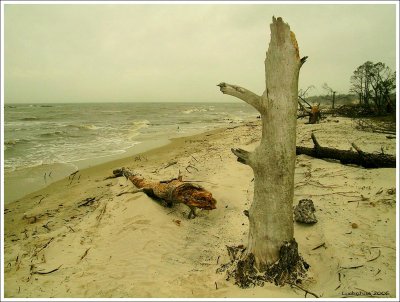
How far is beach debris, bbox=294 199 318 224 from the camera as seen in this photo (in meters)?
4.41

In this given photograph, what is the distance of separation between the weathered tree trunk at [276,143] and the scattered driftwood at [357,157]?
3.41 meters

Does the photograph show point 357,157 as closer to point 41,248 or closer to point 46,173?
point 41,248

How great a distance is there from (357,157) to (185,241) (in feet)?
14.1

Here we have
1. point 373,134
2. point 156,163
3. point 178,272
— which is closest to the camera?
point 178,272

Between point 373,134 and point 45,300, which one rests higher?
point 373,134

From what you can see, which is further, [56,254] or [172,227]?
[172,227]

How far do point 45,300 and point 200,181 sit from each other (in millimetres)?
4193

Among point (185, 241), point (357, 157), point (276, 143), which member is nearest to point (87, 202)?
point (185, 241)

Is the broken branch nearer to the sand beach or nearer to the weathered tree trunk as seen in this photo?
the weathered tree trunk

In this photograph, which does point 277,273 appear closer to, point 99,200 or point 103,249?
point 103,249

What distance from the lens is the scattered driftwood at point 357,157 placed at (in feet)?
19.2

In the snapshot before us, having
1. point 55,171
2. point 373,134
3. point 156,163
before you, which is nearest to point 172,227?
point 156,163

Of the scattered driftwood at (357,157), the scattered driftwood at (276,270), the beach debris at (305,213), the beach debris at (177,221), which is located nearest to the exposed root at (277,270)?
the scattered driftwood at (276,270)

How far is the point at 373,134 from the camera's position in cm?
976
